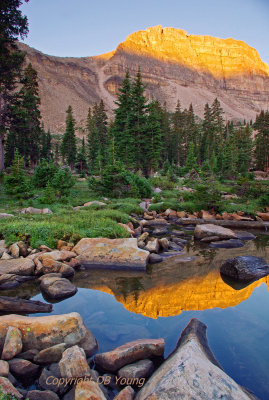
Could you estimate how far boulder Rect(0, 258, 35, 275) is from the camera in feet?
24.1

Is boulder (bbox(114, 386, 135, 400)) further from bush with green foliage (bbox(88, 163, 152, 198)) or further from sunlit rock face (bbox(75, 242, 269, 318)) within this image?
bush with green foliage (bbox(88, 163, 152, 198))

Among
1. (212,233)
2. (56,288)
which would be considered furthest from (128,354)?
(212,233)

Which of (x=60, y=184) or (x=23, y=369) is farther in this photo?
(x=60, y=184)

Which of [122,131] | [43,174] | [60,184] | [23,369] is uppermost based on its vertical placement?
[122,131]

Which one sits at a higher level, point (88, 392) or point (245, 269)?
point (88, 392)

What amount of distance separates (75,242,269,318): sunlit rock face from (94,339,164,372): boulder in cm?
143

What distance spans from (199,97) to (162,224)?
6357 inches

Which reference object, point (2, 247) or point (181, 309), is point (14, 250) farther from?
point (181, 309)

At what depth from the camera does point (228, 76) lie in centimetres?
19788

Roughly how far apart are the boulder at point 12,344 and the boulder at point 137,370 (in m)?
1.58

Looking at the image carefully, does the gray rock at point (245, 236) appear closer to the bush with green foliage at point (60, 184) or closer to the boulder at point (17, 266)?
the boulder at point (17, 266)

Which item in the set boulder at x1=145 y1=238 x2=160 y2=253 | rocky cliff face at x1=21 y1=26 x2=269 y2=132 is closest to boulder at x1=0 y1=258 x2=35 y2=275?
boulder at x1=145 y1=238 x2=160 y2=253

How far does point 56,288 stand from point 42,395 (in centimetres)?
344

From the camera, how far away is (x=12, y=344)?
155 inches
